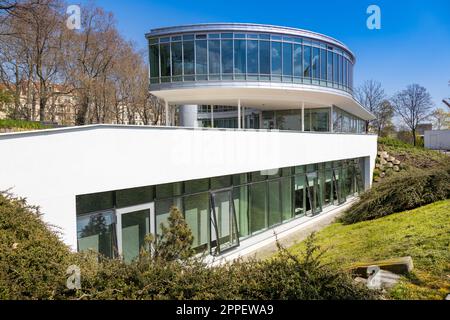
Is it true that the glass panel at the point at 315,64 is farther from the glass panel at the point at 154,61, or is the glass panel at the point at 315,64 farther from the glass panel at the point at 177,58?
the glass panel at the point at 154,61

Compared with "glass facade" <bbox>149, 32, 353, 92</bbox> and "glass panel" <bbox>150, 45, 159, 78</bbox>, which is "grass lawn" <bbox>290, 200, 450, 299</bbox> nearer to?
"glass facade" <bbox>149, 32, 353, 92</bbox>

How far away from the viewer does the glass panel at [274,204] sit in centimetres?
1617

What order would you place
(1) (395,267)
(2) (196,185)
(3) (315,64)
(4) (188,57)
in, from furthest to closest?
(3) (315,64) → (4) (188,57) → (2) (196,185) → (1) (395,267)

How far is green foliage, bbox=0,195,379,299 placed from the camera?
4715mm

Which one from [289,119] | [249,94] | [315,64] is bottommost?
[289,119]

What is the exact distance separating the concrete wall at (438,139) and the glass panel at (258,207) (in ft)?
162

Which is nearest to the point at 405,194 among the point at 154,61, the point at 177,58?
the point at 177,58

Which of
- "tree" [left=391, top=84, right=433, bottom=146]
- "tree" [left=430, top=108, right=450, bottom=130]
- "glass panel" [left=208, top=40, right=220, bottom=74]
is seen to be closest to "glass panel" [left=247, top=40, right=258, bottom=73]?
"glass panel" [left=208, top=40, right=220, bottom=74]

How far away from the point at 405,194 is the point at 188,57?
15.6 metres

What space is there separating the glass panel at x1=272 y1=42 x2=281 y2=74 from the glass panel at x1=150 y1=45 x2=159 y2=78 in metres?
8.08

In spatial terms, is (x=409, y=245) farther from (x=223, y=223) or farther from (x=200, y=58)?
(x=200, y=58)

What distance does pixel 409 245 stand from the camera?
835cm

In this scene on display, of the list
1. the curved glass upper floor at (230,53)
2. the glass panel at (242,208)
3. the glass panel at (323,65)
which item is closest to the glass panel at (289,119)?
the glass panel at (323,65)
